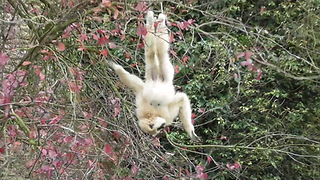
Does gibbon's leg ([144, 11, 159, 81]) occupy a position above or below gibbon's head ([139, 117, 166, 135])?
above

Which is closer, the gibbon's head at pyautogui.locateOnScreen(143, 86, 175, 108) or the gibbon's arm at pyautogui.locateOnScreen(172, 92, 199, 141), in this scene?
the gibbon's head at pyautogui.locateOnScreen(143, 86, 175, 108)

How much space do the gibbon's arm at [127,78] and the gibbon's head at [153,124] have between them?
0.96 ft

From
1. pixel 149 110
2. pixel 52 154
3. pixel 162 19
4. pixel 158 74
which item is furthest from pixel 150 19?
pixel 52 154

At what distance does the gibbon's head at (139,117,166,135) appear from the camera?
11.2 ft

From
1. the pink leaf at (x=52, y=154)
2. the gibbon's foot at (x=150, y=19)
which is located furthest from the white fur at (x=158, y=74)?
the pink leaf at (x=52, y=154)

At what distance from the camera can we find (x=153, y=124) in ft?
11.3

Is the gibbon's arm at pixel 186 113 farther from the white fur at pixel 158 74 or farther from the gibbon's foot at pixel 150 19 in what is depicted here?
Result: the gibbon's foot at pixel 150 19

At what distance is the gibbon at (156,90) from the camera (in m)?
3.34

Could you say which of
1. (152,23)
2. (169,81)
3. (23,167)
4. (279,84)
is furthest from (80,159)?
(279,84)

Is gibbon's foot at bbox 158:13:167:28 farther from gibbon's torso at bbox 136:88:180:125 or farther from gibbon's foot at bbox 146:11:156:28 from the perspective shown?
gibbon's torso at bbox 136:88:180:125

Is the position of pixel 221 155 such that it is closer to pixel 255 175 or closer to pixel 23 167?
pixel 255 175

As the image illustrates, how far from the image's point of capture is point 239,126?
6227mm

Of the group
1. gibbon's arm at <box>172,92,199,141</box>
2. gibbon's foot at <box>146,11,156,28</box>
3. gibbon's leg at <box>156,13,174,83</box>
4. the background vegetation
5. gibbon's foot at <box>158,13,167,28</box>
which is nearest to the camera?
gibbon's foot at <box>158,13,167,28</box>

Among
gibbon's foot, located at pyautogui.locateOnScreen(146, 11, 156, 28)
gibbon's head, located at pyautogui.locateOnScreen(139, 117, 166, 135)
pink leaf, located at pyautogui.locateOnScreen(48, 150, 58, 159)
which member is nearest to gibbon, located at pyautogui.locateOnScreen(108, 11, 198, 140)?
gibbon's head, located at pyautogui.locateOnScreen(139, 117, 166, 135)
